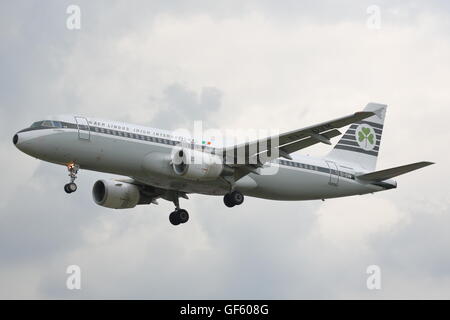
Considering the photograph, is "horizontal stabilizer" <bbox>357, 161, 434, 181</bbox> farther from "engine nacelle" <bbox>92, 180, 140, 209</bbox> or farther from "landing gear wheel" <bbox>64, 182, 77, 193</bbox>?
"landing gear wheel" <bbox>64, 182, 77, 193</bbox>

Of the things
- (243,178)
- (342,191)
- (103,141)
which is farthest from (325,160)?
(103,141)

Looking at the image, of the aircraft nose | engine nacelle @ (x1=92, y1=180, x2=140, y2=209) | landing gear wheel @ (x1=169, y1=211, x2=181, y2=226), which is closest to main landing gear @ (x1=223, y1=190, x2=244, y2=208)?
landing gear wheel @ (x1=169, y1=211, x2=181, y2=226)

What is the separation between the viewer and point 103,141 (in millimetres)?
51781

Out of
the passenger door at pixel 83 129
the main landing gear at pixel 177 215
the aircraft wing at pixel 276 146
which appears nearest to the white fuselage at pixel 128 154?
the passenger door at pixel 83 129

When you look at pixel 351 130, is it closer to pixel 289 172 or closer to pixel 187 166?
pixel 289 172

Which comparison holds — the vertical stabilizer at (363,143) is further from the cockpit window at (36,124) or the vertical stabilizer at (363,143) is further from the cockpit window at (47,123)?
the cockpit window at (36,124)

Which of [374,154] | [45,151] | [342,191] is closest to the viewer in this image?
[45,151]

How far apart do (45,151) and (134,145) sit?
4504mm

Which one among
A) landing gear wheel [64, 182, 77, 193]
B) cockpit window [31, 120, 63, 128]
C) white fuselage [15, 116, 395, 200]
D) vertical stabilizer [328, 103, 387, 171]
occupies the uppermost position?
vertical stabilizer [328, 103, 387, 171]

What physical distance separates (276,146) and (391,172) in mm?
8036

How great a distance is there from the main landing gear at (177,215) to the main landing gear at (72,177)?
9240mm

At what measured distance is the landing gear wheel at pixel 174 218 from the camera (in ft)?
195

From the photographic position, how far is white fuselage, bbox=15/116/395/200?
51.2 metres

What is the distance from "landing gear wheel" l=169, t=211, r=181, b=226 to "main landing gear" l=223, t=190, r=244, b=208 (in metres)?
4.73
